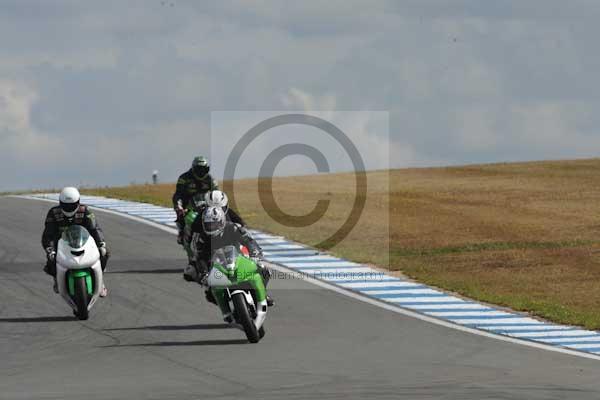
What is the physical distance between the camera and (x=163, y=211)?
32.9m

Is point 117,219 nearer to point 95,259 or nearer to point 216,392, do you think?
point 95,259

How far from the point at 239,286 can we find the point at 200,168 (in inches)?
249

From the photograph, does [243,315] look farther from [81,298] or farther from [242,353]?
[81,298]

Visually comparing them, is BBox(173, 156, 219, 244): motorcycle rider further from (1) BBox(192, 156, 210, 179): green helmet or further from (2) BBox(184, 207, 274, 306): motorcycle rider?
(2) BBox(184, 207, 274, 306): motorcycle rider

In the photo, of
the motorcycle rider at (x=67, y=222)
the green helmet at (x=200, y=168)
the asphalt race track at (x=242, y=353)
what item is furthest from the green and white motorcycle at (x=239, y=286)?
the green helmet at (x=200, y=168)

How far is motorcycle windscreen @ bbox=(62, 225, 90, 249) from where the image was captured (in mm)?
17719

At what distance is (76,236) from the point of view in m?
17.8

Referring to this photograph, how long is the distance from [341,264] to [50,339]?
958cm

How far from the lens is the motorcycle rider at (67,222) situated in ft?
59.7

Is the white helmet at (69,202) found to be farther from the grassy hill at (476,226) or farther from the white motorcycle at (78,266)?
the grassy hill at (476,226)

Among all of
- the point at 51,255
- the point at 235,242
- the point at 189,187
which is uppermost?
the point at 189,187

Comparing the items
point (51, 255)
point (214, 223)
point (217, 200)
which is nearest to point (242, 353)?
point (214, 223)

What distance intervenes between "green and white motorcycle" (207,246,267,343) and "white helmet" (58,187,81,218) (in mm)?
2849

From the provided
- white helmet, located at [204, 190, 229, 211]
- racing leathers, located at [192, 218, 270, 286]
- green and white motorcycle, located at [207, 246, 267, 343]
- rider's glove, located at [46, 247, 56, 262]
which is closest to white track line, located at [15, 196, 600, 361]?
racing leathers, located at [192, 218, 270, 286]
